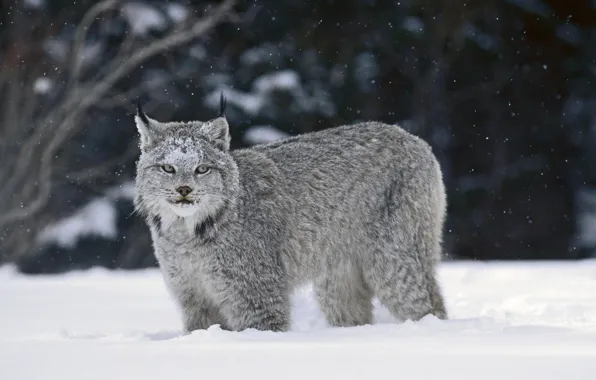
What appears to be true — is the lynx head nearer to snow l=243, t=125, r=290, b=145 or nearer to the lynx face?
the lynx face

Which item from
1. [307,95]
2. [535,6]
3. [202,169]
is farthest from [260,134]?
[202,169]

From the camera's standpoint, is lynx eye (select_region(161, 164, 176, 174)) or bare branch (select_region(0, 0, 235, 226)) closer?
lynx eye (select_region(161, 164, 176, 174))

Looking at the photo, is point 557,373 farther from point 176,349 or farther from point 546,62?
point 546,62

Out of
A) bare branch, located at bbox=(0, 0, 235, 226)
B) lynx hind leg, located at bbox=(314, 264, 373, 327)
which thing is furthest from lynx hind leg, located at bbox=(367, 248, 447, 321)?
bare branch, located at bbox=(0, 0, 235, 226)

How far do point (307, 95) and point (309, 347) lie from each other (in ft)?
33.6

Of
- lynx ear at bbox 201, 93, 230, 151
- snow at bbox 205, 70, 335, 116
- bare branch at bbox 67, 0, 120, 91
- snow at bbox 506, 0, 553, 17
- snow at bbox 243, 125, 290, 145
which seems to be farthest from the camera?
snow at bbox 506, 0, 553, 17

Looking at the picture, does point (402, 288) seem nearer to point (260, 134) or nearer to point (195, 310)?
point (195, 310)

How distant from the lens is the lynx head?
5.04 meters

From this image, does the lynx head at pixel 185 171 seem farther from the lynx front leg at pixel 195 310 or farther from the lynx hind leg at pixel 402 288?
the lynx hind leg at pixel 402 288

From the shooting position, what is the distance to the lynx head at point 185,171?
199 inches

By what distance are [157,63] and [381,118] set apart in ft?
10.7

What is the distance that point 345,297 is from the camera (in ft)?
19.1

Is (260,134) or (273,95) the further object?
(273,95)

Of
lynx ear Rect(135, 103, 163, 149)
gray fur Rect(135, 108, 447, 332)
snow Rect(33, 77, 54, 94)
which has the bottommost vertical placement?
snow Rect(33, 77, 54, 94)
